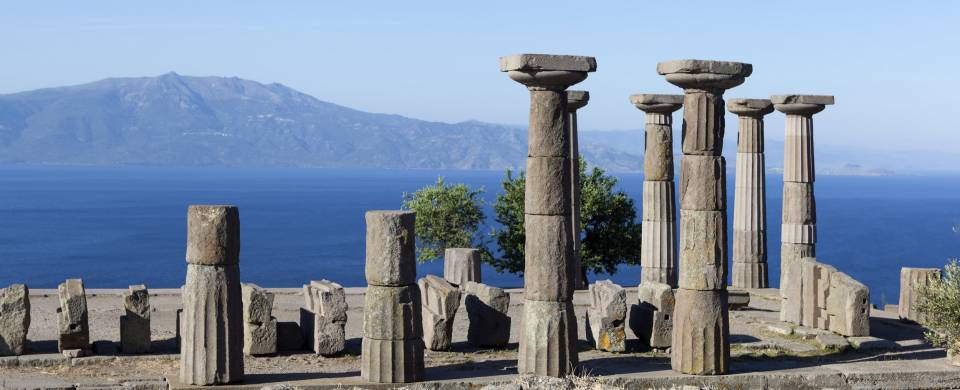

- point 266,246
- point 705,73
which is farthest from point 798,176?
point 266,246

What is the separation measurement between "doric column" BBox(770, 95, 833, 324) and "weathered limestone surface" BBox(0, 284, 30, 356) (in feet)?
55.0

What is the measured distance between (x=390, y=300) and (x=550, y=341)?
2.62 m

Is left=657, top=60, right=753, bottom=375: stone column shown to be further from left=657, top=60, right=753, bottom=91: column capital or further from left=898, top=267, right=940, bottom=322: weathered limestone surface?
left=898, top=267, right=940, bottom=322: weathered limestone surface

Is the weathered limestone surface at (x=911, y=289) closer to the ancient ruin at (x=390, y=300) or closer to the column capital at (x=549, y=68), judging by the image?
the column capital at (x=549, y=68)

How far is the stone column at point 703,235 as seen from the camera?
20.3m

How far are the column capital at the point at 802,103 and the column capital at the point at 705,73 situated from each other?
9.69m

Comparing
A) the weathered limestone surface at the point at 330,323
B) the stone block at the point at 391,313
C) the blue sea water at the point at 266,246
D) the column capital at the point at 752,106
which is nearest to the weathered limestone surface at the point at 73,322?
the weathered limestone surface at the point at 330,323

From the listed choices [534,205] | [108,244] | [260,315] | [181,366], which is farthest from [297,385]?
[108,244]

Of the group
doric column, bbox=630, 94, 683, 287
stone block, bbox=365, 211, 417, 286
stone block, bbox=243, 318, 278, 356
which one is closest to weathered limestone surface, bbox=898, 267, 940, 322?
doric column, bbox=630, 94, 683, 287

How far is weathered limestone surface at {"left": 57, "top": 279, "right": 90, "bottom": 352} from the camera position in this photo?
2138 centimetres

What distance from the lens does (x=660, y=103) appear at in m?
30.0

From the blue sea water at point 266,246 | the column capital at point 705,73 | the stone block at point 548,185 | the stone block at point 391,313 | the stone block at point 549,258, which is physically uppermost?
the column capital at point 705,73

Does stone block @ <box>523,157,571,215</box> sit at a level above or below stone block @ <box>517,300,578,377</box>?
above

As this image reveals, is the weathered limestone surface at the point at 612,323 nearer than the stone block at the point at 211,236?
No
